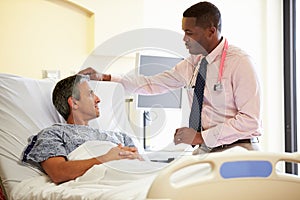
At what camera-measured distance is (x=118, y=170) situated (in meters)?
1.71

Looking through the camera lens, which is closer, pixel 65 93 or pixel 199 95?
pixel 199 95

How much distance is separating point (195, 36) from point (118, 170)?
76 cm

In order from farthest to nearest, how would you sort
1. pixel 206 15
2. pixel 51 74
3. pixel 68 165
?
pixel 51 74 < pixel 206 15 < pixel 68 165

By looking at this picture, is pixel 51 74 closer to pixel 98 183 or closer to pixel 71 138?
pixel 71 138

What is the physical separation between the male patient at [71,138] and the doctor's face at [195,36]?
0.56 m

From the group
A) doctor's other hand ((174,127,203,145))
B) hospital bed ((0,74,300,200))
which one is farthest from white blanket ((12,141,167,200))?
doctor's other hand ((174,127,203,145))

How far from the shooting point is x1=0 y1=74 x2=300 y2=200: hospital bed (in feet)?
3.89

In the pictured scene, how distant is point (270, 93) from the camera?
382 cm

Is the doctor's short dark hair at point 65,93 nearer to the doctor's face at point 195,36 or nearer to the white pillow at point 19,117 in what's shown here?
the white pillow at point 19,117

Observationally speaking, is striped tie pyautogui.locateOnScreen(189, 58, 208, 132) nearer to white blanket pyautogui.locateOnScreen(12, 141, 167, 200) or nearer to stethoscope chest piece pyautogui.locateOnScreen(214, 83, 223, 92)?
stethoscope chest piece pyautogui.locateOnScreen(214, 83, 223, 92)

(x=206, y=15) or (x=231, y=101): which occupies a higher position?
(x=206, y=15)

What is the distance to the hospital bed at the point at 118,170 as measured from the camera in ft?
3.89

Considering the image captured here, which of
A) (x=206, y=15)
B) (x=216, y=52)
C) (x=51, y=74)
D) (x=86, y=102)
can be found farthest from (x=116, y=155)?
(x=51, y=74)

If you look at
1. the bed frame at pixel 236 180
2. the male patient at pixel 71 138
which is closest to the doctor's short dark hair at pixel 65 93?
the male patient at pixel 71 138
